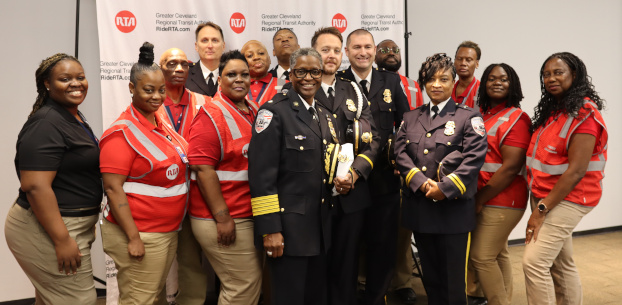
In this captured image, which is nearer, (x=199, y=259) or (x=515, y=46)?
(x=199, y=259)

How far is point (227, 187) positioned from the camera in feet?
9.26

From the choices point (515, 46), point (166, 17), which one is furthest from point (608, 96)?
point (166, 17)

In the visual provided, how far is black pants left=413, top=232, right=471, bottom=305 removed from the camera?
3070mm

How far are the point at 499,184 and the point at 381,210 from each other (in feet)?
2.67

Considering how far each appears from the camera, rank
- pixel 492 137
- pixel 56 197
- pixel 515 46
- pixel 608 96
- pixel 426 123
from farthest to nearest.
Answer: pixel 608 96 < pixel 515 46 < pixel 492 137 < pixel 426 123 < pixel 56 197

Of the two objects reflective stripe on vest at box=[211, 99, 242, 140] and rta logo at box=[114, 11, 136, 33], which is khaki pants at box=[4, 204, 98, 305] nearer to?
reflective stripe on vest at box=[211, 99, 242, 140]

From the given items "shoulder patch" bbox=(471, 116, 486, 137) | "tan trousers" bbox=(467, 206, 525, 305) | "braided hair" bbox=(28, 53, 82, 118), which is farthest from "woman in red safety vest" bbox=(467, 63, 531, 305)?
"braided hair" bbox=(28, 53, 82, 118)

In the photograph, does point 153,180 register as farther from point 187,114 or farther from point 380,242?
point 380,242

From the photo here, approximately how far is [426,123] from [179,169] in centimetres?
157

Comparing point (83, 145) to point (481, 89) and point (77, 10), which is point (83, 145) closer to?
point (77, 10)

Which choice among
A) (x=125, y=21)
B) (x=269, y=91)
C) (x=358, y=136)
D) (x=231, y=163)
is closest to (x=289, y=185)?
(x=231, y=163)

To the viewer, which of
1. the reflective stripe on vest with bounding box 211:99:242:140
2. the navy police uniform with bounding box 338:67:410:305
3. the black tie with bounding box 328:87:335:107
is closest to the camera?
the reflective stripe on vest with bounding box 211:99:242:140

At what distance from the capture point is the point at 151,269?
8.79ft

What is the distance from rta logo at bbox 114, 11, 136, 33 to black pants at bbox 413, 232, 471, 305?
9.41 feet
